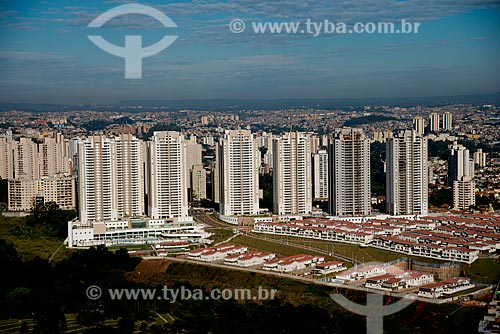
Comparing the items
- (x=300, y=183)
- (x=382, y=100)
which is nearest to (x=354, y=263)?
(x=300, y=183)

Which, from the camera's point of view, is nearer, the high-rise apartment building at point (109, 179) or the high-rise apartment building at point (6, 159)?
the high-rise apartment building at point (109, 179)

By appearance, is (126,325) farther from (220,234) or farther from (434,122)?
(434,122)

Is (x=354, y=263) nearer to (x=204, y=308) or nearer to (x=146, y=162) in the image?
(x=204, y=308)

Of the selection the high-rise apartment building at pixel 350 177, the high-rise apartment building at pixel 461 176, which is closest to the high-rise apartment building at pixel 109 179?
the high-rise apartment building at pixel 350 177

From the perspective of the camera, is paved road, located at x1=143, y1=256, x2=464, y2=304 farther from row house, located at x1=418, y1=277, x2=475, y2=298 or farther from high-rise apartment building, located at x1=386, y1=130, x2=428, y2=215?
high-rise apartment building, located at x1=386, y1=130, x2=428, y2=215

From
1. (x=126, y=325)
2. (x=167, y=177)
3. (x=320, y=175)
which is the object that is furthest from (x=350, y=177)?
(x=126, y=325)

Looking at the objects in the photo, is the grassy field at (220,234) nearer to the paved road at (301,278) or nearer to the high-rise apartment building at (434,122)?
the paved road at (301,278)

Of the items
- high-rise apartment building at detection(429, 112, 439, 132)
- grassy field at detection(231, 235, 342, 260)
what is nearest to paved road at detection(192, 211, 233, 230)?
grassy field at detection(231, 235, 342, 260)
